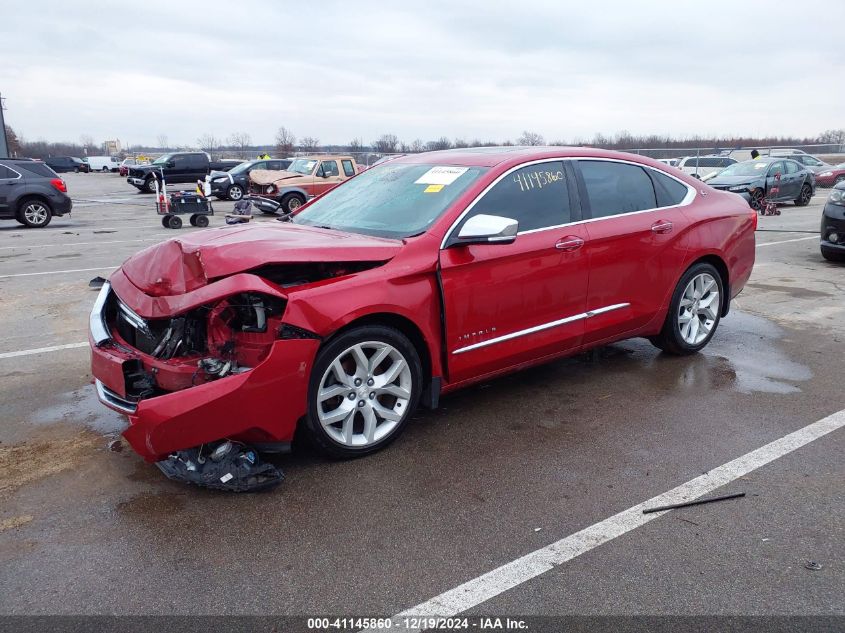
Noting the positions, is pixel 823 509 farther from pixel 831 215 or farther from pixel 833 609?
pixel 831 215

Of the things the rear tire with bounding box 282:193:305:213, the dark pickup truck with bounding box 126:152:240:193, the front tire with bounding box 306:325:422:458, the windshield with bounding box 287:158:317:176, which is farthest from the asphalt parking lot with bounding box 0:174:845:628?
the dark pickup truck with bounding box 126:152:240:193

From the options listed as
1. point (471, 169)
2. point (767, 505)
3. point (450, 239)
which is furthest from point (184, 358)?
point (767, 505)

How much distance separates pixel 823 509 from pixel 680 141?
63.8 meters

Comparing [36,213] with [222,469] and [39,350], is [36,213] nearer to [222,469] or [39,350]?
[39,350]

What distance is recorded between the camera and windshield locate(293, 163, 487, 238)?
13.5 feet

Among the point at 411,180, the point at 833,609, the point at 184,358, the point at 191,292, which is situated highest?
the point at 411,180

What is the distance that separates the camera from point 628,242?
476 cm

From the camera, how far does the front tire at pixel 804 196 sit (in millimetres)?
21031

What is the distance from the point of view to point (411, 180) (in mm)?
4582

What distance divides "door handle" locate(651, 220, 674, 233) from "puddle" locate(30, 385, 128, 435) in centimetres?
388

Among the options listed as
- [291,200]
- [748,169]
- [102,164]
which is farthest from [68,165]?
[748,169]

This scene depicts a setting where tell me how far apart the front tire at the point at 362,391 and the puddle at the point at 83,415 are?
4.73 feet

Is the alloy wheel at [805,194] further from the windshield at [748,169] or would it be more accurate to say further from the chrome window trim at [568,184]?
the chrome window trim at [568,184]

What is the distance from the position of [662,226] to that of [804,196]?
19.4 metres
